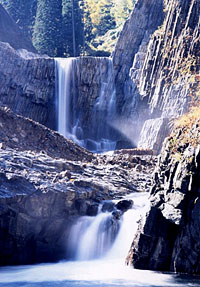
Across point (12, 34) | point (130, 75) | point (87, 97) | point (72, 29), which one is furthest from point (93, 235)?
point (72, 29)

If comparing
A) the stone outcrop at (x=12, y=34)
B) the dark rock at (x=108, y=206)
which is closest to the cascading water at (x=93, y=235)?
the dark rock at (x=108, y=206)

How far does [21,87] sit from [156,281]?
44.7 metres

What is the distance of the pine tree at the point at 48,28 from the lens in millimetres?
82688

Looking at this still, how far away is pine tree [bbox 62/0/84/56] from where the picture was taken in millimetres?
85188

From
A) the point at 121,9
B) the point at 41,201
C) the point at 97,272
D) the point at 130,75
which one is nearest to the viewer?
the point at 97,272

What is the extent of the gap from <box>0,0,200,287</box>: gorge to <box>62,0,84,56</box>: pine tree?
94.4 ft

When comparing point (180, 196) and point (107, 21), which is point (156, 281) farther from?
point (107, 21)

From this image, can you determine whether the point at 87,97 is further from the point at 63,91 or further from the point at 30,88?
the point at 30,88

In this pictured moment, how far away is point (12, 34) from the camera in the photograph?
275 feet

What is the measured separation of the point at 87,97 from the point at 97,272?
4008 centimetres

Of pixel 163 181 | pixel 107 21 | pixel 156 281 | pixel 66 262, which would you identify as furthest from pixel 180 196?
pixel 107 21

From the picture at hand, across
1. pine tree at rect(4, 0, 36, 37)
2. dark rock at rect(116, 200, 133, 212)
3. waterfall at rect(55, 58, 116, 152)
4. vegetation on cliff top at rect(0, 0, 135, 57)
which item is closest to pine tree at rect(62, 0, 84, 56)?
vegetation on cliff top at rect(0, 0, 135, 57)

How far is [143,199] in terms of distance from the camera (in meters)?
28.5

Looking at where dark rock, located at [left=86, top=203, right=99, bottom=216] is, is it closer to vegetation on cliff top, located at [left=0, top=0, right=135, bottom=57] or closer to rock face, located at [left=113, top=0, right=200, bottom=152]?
rock face, located at [left=113, top=0, right=200, bottom=152]
